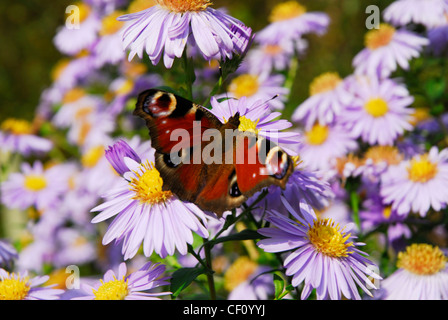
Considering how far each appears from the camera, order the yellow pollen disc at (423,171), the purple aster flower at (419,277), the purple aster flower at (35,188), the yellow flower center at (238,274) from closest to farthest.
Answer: the purple aster flower at (419,277) < the yellow pollen disc at (423,171) < the yellow flower center at (238,274) < the purple aster flower at (35,188)

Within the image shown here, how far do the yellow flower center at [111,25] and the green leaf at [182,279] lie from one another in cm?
204

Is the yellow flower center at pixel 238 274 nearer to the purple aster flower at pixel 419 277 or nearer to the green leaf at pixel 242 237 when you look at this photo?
the purple aster flower at pixel 419 277

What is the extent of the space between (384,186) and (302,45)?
119 cm

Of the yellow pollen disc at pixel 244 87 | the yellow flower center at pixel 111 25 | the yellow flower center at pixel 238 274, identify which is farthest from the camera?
the yellow flower center at pixel 111 25

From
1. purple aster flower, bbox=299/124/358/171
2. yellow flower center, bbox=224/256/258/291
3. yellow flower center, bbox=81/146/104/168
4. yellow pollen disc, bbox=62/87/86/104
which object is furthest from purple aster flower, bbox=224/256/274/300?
yellow pollen disc, bbox=62/87/86/104

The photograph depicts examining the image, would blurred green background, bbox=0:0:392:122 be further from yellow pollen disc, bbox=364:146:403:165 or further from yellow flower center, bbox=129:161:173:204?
yellow flower center, bbox=129:161:173:204

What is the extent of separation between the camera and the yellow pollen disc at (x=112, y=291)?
1.43 metres

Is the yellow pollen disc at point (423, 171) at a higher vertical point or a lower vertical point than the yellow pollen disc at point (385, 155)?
lower

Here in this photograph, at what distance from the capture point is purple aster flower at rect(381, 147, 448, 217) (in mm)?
1993

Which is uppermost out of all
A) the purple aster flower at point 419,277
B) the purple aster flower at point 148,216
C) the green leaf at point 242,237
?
the purple aster flower at point 148,216

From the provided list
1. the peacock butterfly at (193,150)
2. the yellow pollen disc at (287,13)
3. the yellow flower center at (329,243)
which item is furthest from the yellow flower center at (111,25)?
the yellow flower center at (329,243)

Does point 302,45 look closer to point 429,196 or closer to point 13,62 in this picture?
point 429,196

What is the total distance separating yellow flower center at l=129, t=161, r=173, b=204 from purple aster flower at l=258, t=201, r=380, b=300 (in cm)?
32

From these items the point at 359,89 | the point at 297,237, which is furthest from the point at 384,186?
the point at 297,237
